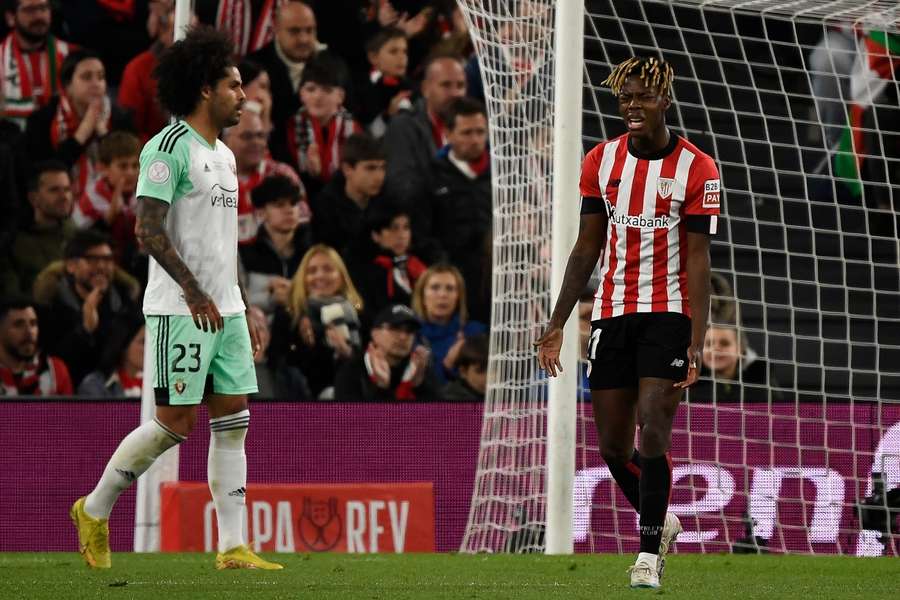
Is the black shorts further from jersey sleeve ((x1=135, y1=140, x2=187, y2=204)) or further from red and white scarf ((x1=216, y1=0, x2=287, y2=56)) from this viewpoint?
red and white scarf ((x1=216, y1=0, x2=287, y2=56))

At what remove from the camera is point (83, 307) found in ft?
33.9

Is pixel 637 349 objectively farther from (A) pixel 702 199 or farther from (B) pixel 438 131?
(B) pixel 438 131

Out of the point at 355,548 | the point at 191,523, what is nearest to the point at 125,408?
the point at 191,523

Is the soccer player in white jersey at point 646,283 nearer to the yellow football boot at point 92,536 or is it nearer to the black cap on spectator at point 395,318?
the yellow football boot at point 92,536

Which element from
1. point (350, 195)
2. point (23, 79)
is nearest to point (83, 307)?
point (23, 79)

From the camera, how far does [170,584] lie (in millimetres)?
5332

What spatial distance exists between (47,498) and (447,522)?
2517mm

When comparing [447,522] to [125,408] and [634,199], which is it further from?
[634,199]

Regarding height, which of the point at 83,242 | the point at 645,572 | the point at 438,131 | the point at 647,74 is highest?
the point at 438,131

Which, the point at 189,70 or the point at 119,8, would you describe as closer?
the point at 189,70

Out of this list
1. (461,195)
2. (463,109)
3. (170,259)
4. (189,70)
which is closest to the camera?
(170,259)

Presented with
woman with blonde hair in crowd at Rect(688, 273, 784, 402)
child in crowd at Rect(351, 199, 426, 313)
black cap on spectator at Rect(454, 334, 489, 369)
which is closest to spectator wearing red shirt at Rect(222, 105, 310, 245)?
child in crowd at Rect(351, 199, 426, 313)

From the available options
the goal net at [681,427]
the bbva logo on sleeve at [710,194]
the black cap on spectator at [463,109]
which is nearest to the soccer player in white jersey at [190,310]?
the bbva logo on sleeve at [710,194]

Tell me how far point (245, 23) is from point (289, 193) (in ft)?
5.37
